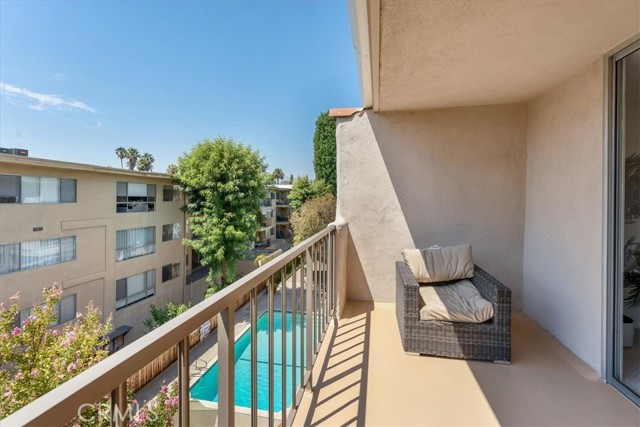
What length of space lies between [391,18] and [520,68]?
142cm

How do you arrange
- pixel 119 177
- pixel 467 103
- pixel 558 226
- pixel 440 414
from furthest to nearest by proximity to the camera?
pixel 119 177, pixel 467 103, pixel 558 226, pixel 440 414

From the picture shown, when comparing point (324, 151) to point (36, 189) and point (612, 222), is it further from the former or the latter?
point (612, 222)

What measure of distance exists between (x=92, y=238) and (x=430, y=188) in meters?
10.5

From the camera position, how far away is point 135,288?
35.7ft

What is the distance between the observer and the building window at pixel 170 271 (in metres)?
12.2

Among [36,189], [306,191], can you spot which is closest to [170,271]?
[36,189]

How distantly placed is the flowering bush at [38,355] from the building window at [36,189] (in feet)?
15.0

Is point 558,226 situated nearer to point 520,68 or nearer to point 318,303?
point 520,68

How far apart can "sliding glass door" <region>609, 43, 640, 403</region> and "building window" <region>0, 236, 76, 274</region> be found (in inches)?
444

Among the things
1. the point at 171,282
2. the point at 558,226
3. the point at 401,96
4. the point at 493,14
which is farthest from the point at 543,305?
the point at 171,282

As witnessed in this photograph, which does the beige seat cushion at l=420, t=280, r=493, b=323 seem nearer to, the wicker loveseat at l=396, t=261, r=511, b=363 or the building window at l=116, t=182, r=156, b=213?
the wicker loveseat at l=396, t=261, r=511, b=363

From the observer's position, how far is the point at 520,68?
237 cm

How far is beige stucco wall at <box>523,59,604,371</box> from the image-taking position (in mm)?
2207

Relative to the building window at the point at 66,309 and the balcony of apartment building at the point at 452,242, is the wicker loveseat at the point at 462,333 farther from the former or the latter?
the building window at the point at 66,309
